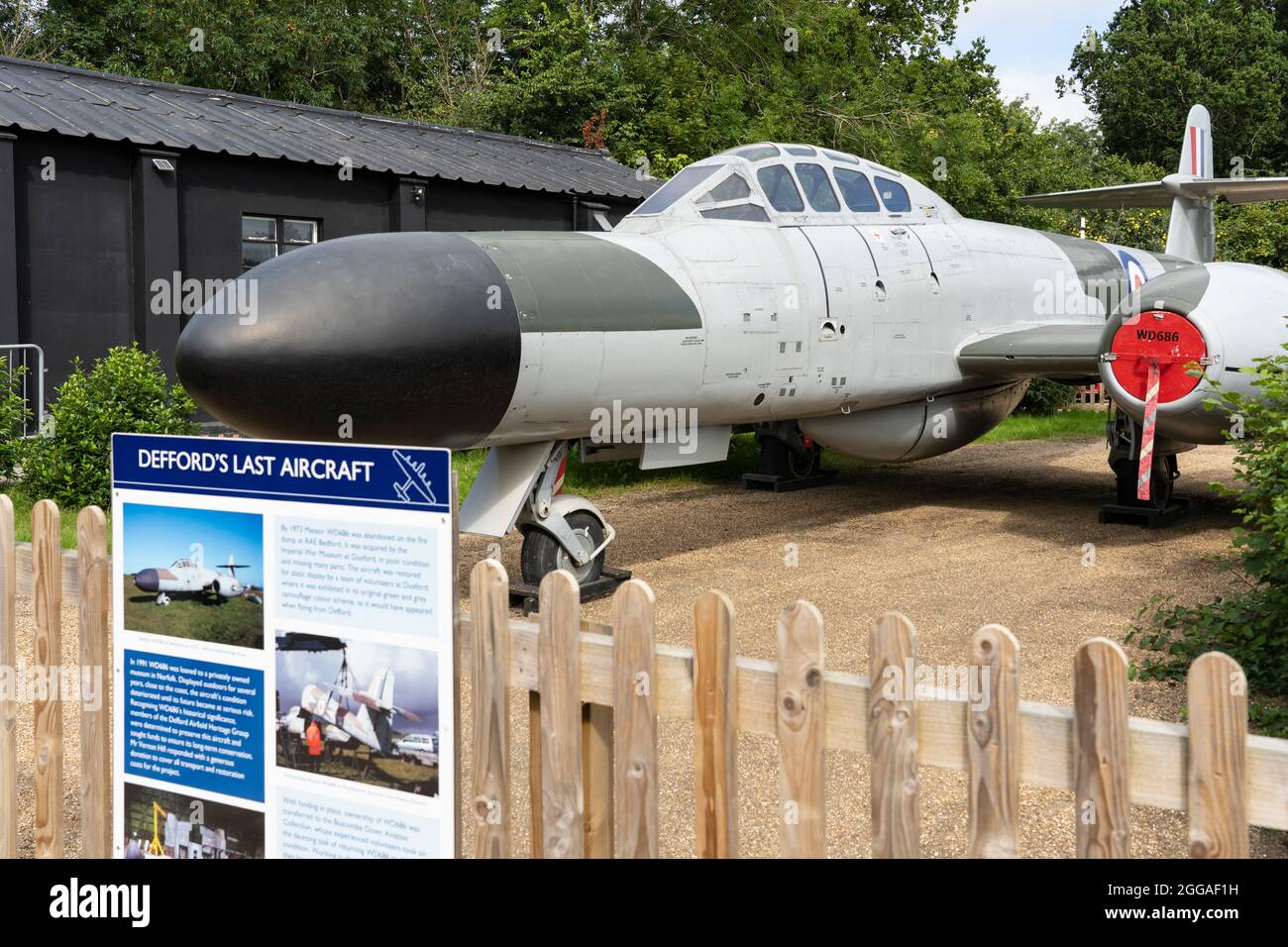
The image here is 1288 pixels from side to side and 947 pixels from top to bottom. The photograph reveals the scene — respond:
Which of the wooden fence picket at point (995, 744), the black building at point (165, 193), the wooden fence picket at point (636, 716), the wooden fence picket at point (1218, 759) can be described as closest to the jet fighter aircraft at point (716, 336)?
the wooden fence picket at point (636, 716)

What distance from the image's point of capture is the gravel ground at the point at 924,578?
4.71 meters

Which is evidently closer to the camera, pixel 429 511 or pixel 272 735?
pixel 429 511

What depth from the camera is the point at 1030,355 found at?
34.7 ft

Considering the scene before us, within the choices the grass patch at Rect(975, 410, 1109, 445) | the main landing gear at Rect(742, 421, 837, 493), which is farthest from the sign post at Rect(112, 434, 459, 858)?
the grass patch at Rect(975, 410, 1109, 445)

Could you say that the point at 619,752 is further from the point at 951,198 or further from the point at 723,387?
the point at 951,198

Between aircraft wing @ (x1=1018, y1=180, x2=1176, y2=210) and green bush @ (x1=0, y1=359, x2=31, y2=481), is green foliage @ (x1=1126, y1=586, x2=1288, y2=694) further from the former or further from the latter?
green bush @ (x1=0, y1=359, x2=31, y2=481)

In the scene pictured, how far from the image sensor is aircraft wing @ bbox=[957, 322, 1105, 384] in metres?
10.6

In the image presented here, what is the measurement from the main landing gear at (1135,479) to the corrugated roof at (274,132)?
35.6 feet

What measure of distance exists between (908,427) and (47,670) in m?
8.53

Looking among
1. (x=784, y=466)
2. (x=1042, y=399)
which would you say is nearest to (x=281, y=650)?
(x=784, y=466)

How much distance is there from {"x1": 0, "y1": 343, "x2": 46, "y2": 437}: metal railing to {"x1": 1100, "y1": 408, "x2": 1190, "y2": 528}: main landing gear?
1146cm

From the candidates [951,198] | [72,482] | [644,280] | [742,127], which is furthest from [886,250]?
[742,127]

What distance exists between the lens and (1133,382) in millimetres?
8906

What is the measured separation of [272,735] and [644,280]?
5124mm
